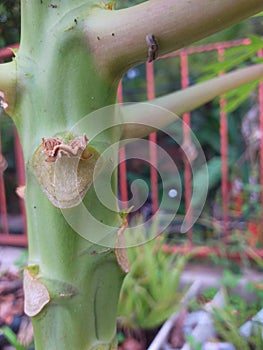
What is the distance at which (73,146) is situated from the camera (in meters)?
0.19

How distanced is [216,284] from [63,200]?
1264 millimetres

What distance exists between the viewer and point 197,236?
1.75 m

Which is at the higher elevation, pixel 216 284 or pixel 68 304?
pixel 68 304

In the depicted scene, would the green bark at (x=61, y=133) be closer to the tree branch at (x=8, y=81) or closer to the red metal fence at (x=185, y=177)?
the tree branch at (x=8, y=81)

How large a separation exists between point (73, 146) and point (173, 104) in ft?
0.31

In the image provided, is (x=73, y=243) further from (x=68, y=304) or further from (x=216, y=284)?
(x=216, y=284)

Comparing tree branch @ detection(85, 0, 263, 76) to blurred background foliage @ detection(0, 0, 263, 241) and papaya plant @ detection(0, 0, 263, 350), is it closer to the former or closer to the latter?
papaya plant @ detection(0, 0, 263, 350)

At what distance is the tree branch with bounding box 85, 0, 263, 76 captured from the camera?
17cm

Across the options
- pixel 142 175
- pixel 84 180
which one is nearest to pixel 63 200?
pixel 84 180

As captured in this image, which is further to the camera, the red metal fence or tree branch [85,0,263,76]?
the red metal fence

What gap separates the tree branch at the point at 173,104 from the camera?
244 mm

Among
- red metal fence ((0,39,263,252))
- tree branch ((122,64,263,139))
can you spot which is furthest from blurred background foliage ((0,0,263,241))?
tree branch ((122,64,263,139))

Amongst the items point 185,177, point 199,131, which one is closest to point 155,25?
point 185,177

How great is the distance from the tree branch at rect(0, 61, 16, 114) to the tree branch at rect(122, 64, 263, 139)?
60 millimetres
